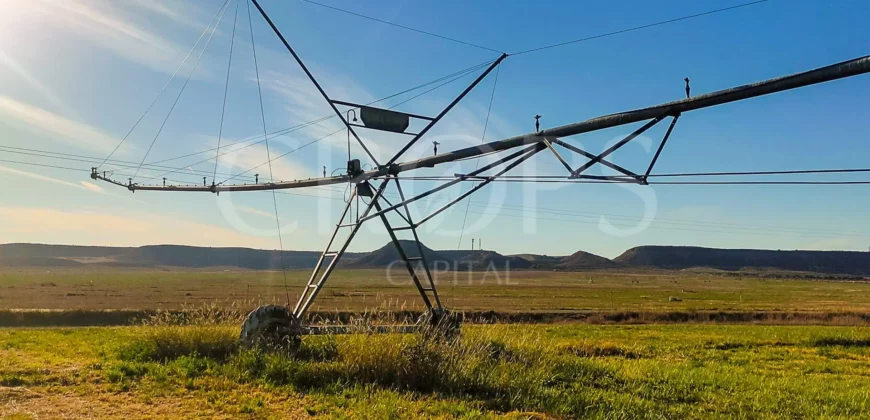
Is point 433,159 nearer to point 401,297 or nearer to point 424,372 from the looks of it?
point 424,372

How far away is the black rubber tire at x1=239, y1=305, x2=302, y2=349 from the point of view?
11086 mm

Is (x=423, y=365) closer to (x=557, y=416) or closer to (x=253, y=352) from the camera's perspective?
(x=557, y=416)

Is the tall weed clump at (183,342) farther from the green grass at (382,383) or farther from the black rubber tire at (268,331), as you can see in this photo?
the black rubber tire at (268,331)

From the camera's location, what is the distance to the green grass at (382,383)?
797 cm

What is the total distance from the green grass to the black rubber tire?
36 centimetres

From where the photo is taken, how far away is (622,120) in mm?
8547

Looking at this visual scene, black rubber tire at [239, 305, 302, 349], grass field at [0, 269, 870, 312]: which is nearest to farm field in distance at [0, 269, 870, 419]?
black rubber tire at [239, 305, 302, 349]

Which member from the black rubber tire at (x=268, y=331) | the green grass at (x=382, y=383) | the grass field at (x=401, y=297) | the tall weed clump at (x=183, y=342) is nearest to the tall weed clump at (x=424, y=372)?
the green grass at (x=382, y=383)

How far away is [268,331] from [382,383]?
2.96 metres

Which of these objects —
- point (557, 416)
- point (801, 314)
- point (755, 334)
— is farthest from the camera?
point (801, 314)

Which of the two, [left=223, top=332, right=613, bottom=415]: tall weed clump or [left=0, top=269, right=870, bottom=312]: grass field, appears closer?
[left=223, top=332, right=613, bottom=415]: tall weed clump

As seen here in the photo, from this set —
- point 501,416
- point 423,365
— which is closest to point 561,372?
point 423,365

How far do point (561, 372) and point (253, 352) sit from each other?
18.6ft

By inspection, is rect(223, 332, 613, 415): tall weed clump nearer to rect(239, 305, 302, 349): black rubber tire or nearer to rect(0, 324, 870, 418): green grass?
rect(0, 324, 870, 418): green grass
